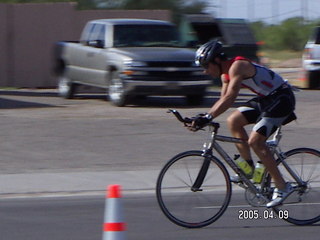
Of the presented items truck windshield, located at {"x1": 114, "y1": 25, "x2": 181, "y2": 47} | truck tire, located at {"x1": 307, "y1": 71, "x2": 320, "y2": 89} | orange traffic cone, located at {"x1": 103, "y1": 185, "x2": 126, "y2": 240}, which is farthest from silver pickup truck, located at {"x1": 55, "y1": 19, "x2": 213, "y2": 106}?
orange traffic cone, located at {"x1": 103, "y1": 185, "x2": 126, "y2": 240}

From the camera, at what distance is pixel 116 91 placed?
1898 centimetres

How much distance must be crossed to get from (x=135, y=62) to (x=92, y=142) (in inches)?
179

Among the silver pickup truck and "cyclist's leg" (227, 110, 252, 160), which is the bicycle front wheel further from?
the silver pickup truck

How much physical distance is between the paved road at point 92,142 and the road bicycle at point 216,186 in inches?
108

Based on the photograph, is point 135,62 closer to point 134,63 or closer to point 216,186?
point 134,63

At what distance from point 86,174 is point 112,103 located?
779 cm

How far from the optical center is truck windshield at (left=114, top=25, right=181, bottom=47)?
19453 mm

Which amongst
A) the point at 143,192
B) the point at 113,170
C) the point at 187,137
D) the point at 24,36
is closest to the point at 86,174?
the point at 113,170

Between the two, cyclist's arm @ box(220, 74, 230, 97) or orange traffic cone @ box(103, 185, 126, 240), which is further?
cyclist's arm @ box(220, 74, 230, 97)

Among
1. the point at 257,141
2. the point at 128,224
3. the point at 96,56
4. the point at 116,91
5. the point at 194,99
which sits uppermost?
the point at 257,141

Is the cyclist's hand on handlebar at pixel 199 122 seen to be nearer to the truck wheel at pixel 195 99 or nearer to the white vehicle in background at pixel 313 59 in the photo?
the truck wheel at pixel 195 99

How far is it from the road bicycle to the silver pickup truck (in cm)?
1018
